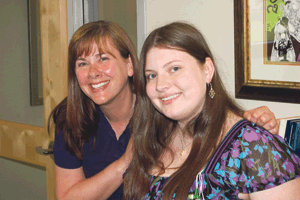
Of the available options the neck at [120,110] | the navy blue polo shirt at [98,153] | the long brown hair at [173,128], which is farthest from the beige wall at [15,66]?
the long brown hair at [173,128]

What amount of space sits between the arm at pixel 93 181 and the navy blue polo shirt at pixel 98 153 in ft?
0.13

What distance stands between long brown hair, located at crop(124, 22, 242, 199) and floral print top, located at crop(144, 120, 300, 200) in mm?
36

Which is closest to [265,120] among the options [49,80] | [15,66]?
[49,80]

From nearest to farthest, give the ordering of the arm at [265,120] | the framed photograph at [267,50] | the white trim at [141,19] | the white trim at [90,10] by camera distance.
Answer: the arm at [265,120] < the framed photograph at [267,50] < the white trim at [141,19] < the white trim at [90,10]

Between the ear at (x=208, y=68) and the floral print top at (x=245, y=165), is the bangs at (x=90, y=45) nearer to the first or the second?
the ear at (x=208, y=68)

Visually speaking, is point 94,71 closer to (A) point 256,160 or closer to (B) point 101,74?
(B) point 101,74

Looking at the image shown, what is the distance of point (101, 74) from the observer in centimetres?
134

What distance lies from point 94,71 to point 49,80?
644 millimetres

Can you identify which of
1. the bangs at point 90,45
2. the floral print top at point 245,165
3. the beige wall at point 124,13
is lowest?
the floral print top at point 245,165

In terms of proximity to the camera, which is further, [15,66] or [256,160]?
[15,66]

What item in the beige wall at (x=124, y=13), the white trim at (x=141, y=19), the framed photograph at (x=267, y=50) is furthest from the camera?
the beige wall at (x=124, y=13)

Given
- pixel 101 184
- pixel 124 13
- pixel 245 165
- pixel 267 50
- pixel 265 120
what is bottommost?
pixel 101 184

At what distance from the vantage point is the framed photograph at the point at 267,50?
128 cm

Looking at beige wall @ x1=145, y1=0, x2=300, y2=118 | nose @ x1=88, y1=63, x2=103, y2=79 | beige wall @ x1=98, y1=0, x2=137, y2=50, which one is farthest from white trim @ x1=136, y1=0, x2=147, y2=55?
nose @ x1=88, y1=63, x2=103, y2=79
